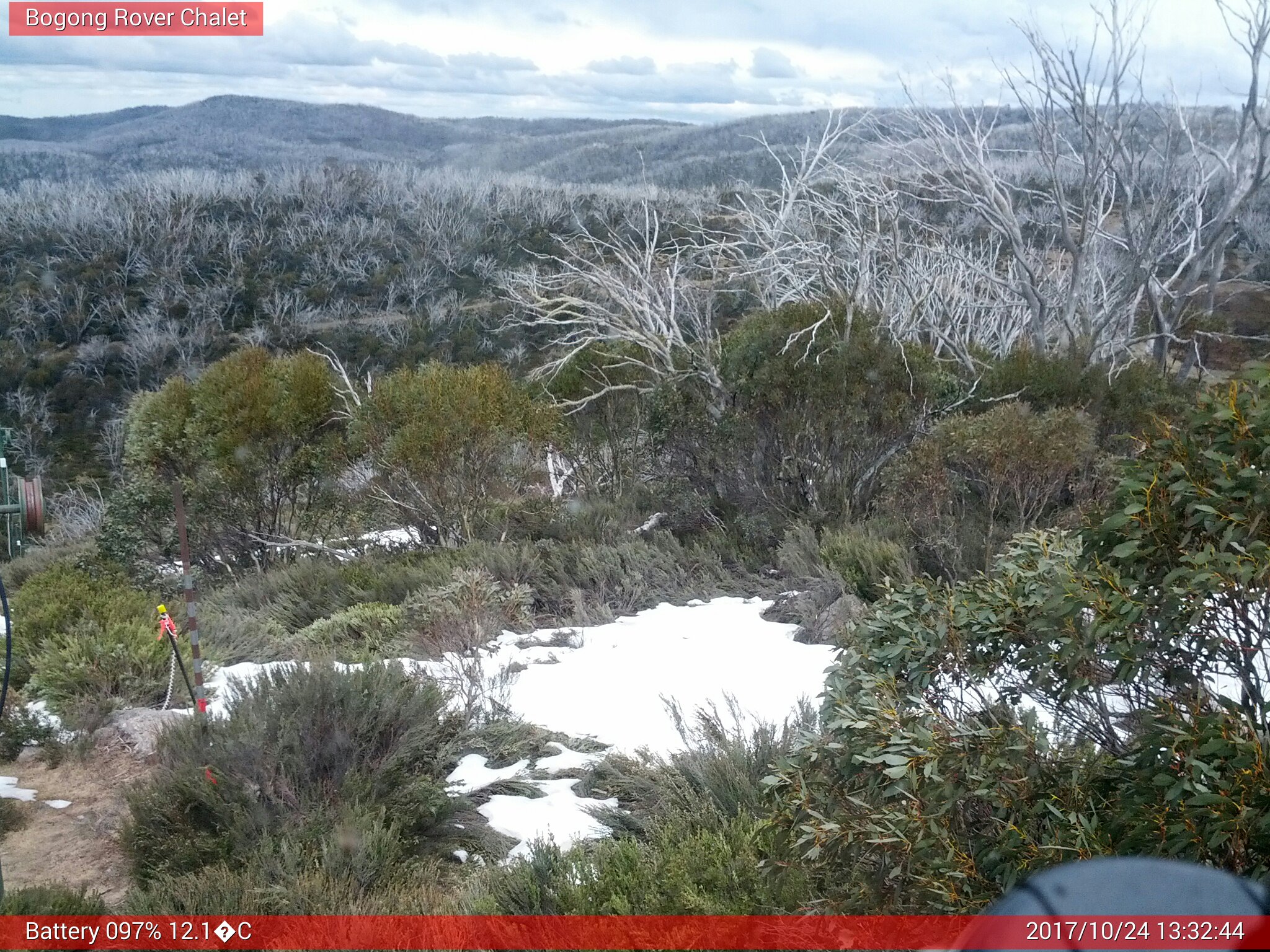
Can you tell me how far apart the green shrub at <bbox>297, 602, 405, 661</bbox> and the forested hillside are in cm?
4

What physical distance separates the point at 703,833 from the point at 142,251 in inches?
1270

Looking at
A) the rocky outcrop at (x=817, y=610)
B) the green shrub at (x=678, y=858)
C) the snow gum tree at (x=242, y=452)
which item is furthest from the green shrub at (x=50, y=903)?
the snow gum tree at (x=242, y=452)

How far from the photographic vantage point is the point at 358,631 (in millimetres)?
6793

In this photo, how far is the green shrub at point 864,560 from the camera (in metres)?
6.26

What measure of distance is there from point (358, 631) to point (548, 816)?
325cm

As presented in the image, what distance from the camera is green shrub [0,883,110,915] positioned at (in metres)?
2.95

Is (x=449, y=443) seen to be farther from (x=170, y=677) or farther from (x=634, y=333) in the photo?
(x=170, y=677)

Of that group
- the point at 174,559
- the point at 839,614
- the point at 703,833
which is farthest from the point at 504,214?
the point at 703,833

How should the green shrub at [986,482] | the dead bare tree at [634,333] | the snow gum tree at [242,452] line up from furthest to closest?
the snow gum tree at [242,452], the dead bare tree at [634,333], the green shrub at [986,482]

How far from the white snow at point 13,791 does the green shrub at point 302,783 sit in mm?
785

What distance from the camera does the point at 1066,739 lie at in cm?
260

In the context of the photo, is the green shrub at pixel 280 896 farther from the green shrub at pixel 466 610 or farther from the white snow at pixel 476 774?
the green shrub at pixel 466 610

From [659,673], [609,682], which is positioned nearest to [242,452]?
[609,682]

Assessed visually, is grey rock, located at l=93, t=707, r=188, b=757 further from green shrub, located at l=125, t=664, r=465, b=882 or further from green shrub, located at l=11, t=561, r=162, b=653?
green shrub, located at l=11, t=561, r=162, b=653
